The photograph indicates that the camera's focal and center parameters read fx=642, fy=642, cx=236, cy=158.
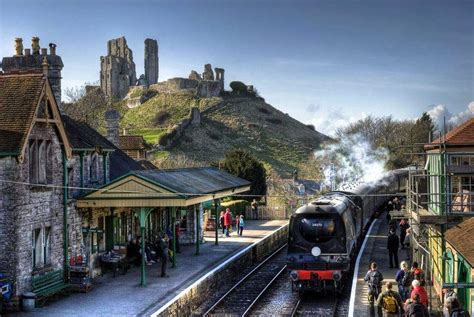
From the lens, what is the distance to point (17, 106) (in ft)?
59.9

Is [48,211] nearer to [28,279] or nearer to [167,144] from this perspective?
[28,279]

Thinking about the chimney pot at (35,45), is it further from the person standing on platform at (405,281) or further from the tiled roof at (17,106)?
the person standing on platform at (405,281)

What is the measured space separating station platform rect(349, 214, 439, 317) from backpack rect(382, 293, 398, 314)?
2.19 meters

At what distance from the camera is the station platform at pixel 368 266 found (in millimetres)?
17141

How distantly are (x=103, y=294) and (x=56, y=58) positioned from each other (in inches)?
380

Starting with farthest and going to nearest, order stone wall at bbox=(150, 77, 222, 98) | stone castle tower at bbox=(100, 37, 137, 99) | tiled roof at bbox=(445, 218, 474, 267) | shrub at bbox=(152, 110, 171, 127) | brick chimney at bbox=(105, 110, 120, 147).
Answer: stone castle tower at bbox=(100, 37, 137, 99) < stone wall at bbox=(150, 77, 222, 98) < shrub at bbox=(152, 110, 171, 127) < brick chimney at bbox=(105, 110, 120, 147) < tiled roof at bbox=(445, 218, 474, 267)

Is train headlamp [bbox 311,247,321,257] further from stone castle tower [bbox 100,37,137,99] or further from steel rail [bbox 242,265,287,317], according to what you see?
stone castle tower [bbox 100,37,137,99]

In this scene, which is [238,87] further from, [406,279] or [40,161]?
[406,279]

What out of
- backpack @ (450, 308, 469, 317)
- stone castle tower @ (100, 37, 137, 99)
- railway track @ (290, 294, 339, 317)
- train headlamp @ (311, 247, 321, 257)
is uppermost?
stone castle tower @ (100, 37, 137, 99)

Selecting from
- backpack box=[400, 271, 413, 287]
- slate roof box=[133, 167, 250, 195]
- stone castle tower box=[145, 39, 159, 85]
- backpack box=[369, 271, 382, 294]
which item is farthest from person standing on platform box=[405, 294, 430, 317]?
stone castle tower box=[145, 39, 159, 85]

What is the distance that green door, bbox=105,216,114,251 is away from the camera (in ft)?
77.0

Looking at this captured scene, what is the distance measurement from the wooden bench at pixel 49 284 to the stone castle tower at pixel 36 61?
7306mm

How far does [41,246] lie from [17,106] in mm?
4095

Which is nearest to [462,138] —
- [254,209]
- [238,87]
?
[254,209]
